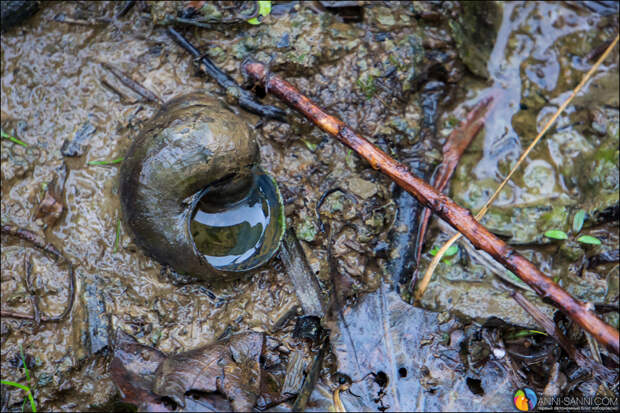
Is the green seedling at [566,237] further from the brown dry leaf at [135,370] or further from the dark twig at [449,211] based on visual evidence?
the brown dry leaf at [135,370]

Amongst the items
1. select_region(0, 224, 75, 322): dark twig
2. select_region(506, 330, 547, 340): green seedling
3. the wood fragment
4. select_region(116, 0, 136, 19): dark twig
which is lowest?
select_region(506, 330, 547, 340): green seedling

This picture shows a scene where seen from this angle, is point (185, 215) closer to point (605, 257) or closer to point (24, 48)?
point (24, 48)

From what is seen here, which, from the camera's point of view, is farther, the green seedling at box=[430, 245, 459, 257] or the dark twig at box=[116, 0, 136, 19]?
the dark twig at box=[116, 0, 136, 19]

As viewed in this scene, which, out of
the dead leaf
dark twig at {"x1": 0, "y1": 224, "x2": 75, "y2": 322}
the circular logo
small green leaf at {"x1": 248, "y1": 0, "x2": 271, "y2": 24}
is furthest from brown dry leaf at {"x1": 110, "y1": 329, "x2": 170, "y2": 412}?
small green leaf at {"x1": 248, "y1": 0, "x2": 271, "y2": 24}

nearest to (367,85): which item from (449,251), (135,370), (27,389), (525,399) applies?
(449,251)

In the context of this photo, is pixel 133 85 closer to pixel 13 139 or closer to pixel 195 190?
pixel 13 139

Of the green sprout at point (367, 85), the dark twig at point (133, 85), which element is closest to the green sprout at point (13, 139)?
the dark twig at point (133, 85)

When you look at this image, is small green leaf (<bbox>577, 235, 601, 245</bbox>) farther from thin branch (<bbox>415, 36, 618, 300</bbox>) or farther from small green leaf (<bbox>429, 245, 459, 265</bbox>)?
small green leaf (<bbox>429, 245, 459, 265</bbox>)
